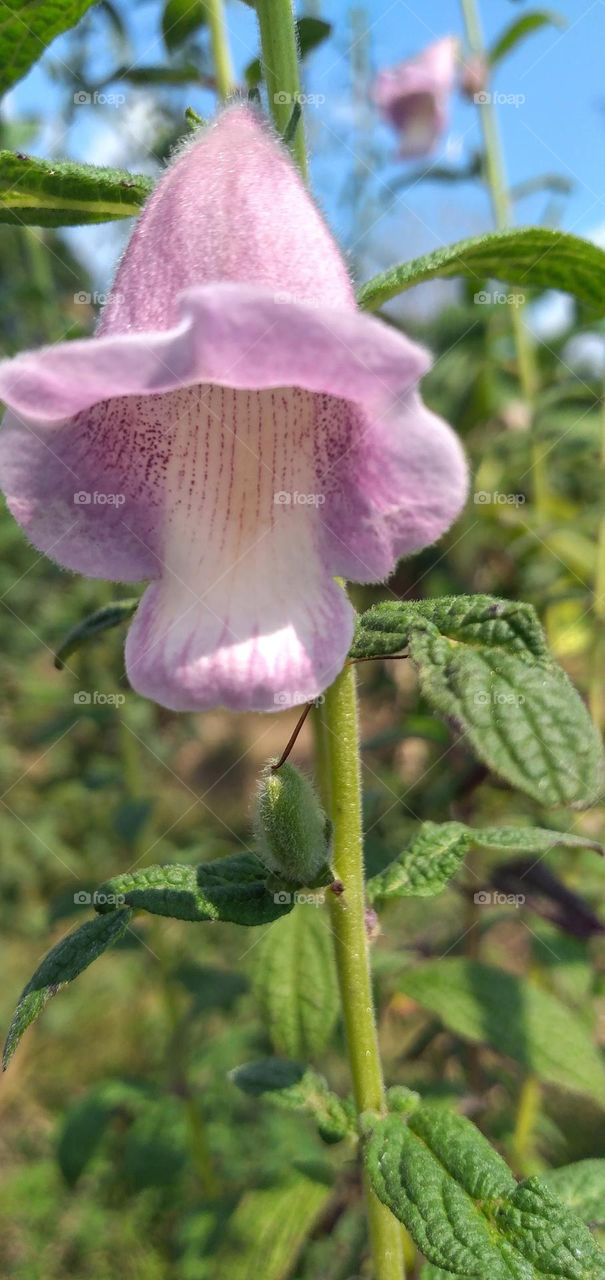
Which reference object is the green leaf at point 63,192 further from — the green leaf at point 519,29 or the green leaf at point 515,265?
the green leaf at point 519,29

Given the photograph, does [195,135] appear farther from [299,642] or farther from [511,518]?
[511,518]

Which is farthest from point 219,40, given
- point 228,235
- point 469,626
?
point 469,626

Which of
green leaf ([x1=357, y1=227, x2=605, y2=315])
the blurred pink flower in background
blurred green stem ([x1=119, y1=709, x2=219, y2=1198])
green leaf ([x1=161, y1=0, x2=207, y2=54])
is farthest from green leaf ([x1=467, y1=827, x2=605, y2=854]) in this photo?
the blurred pink flower in background

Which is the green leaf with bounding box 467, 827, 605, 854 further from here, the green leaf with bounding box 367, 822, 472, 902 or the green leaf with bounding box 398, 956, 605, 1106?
the green leaf with bounding box 398, 956, 605, 1106

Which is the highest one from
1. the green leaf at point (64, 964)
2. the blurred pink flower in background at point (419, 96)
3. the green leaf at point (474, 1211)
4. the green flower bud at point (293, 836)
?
the blurred pink flower in background at point (419, 96)

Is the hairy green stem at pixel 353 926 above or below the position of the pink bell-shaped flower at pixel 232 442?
below

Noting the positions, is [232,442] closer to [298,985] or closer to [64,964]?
[64,964]

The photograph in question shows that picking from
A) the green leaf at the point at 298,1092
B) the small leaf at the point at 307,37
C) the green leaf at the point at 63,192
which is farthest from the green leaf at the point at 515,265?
the green leaf at the point at 298,1092

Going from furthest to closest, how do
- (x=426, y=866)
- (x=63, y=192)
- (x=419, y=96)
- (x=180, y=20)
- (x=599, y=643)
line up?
(x=419, y=96), (x=599, y=643), (x=180, y=20), (x=426, y=866), (x=63, y=192)
